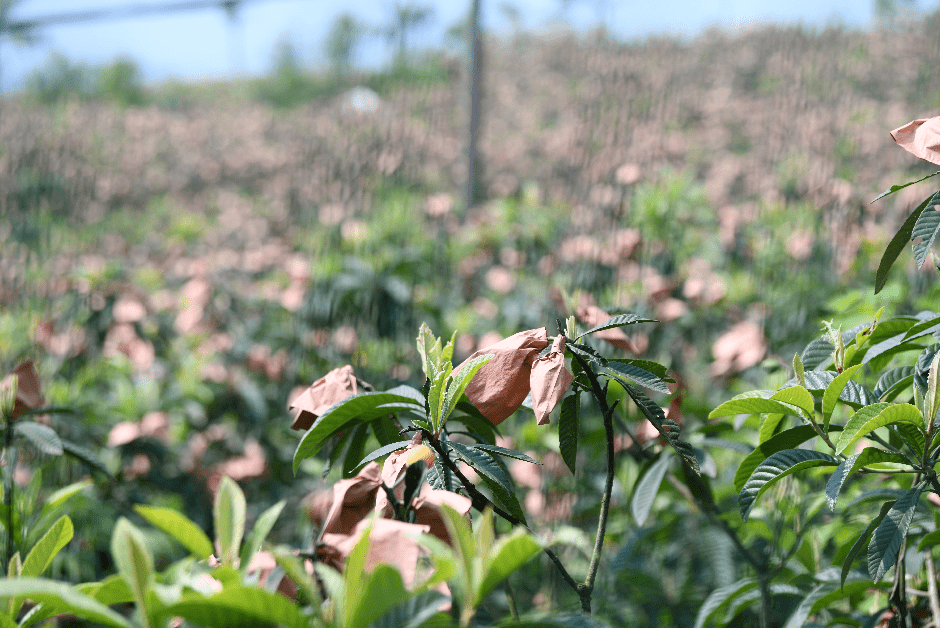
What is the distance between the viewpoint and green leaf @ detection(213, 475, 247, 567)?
0.41m

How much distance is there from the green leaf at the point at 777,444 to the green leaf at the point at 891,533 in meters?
0.08

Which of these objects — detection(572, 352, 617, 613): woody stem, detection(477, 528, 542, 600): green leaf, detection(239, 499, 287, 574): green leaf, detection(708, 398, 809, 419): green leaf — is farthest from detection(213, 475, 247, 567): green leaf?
detection(708, 398, 809, 419): green leaf

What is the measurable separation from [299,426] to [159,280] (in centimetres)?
242

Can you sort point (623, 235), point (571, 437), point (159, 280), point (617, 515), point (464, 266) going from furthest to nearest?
point (159, 280) < point (464, 266) < point (623, 235) < point (617, 515) < point (571, 437)

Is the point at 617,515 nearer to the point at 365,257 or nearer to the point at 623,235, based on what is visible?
the point at 623,235

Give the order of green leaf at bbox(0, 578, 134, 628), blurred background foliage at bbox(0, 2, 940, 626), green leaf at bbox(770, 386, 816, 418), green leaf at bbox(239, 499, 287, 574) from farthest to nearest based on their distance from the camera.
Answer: blurred background foliage at bbox(0, 2, 940, 626) → green leaf at bbox(770, 386, 816, 418) → green leaf at bbox(239, 499, 287, 574) → green leaf at bbox(0, 578, 134, 628)

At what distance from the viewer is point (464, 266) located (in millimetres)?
2562

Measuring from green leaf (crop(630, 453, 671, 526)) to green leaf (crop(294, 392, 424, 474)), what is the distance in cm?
42

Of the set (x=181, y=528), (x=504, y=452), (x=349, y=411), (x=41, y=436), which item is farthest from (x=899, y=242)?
(x=41, y=436)

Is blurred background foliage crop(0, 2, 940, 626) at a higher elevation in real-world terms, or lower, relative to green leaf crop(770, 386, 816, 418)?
lower

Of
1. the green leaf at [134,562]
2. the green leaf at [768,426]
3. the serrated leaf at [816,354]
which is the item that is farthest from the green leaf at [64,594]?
the serrated leaf at [816,354]

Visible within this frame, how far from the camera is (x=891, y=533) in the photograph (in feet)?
1.71

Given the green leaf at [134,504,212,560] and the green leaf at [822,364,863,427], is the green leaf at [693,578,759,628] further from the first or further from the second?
the green leaf at [134,504,212,560]

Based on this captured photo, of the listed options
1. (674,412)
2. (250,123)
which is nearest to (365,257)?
(674,412)
